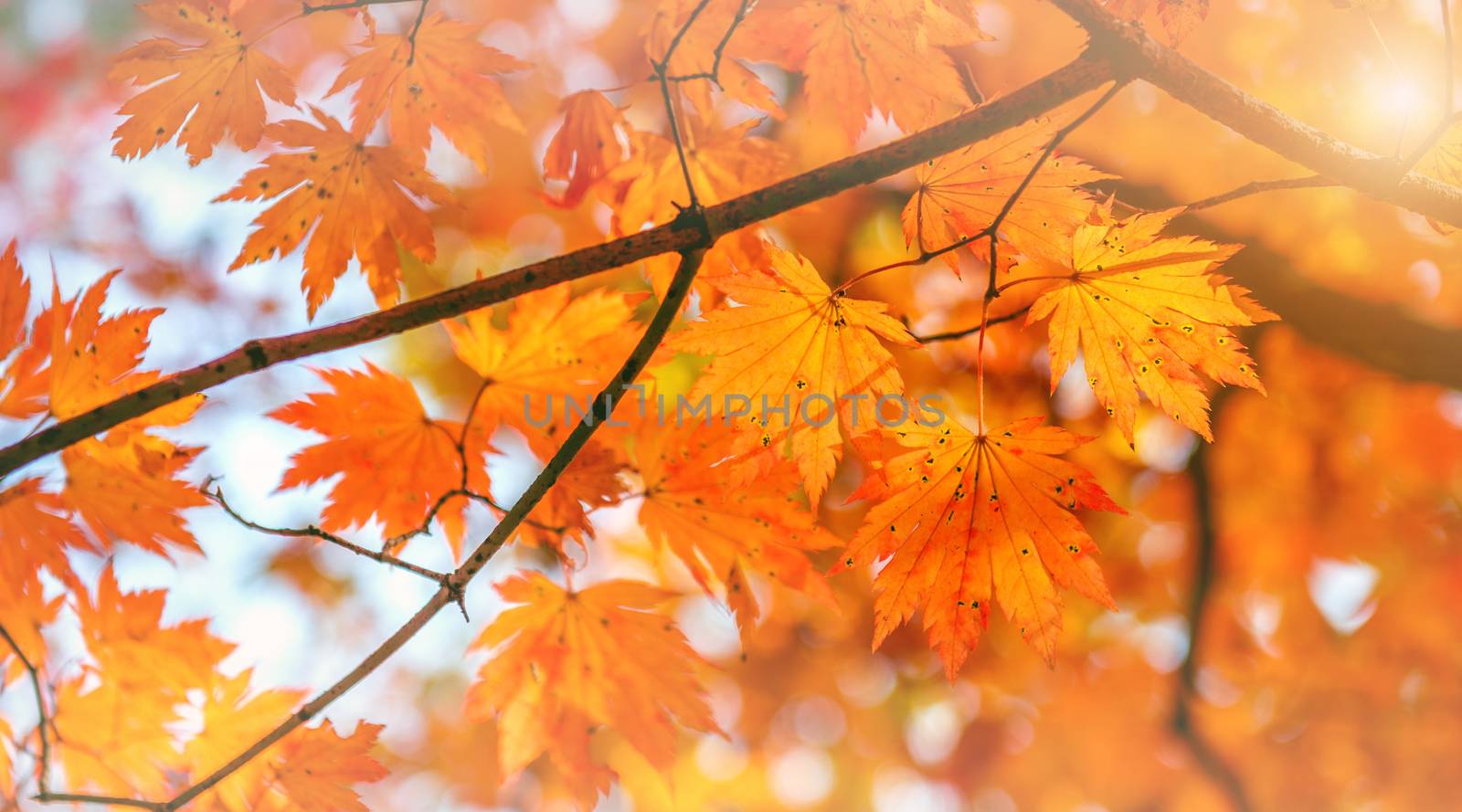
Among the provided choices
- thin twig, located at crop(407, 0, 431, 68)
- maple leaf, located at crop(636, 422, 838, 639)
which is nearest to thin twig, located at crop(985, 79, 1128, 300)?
maple leaf, located at crop(636, 422, 838, 639)

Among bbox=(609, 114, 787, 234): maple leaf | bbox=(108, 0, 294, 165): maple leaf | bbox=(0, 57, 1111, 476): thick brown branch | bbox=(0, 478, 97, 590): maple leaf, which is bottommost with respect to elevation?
bbox=(0, 478, 97, 590): maple leaf

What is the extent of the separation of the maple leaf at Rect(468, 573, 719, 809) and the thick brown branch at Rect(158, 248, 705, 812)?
1.53 ft

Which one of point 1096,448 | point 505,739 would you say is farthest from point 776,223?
point 1096,448

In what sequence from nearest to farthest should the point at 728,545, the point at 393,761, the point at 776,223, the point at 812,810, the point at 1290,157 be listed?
the point at 1290,157, the point at 728,545, the point at 776,223, the point at 812,810, the point at 393,761

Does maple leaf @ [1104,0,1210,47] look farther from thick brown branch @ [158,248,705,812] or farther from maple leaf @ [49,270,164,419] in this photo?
maple leaf @ [49,270,164,419]

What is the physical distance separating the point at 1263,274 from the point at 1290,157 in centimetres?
146

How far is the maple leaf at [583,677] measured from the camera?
1506 millimetres

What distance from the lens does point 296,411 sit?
1.48 metres

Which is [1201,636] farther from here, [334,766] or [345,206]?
[345,206]

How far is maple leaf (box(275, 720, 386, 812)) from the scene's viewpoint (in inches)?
52.5

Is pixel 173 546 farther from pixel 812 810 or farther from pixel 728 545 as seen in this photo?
pixel 812 810

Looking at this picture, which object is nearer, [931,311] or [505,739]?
[505,739]

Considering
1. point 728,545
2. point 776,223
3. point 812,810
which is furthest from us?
point 812,810

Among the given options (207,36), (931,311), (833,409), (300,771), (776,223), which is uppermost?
(207,36)
